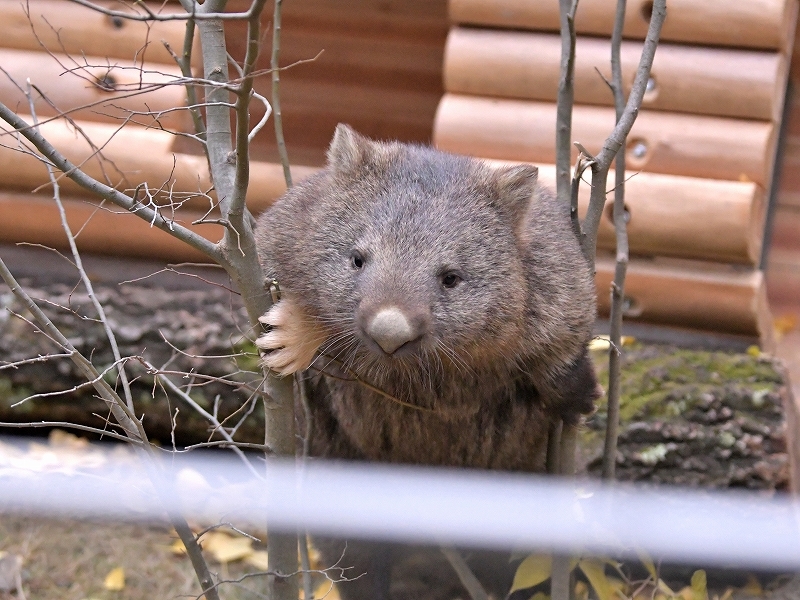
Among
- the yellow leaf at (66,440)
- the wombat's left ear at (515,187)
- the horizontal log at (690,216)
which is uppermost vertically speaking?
the wombat's left ear at (515,187)

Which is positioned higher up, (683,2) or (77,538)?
(683,2)

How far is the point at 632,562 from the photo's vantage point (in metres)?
3.51

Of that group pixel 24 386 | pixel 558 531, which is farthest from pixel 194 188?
pixel 558 531

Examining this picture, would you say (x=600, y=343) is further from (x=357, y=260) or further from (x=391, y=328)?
(x=391, y=328)

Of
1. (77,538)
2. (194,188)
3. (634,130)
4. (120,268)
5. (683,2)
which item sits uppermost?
(683,2)

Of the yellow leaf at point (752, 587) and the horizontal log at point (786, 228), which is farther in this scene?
the horizontal log at point (786, 228)

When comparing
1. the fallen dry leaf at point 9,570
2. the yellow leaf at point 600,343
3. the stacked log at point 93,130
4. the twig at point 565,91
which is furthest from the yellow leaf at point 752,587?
the stacked log at point 93,130

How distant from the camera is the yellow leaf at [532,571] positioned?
305cm

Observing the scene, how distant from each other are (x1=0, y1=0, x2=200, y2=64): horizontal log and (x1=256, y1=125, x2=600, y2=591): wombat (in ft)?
8.31

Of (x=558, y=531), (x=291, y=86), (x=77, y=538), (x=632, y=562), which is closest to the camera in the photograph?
(x=558, y=531)

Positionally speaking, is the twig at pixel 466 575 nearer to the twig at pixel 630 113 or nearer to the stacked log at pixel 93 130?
the twig at pixel 630 113

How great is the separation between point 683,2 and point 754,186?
110 cm

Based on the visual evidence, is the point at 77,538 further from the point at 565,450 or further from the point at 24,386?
the point at 565,450

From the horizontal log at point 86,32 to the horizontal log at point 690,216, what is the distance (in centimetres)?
245
